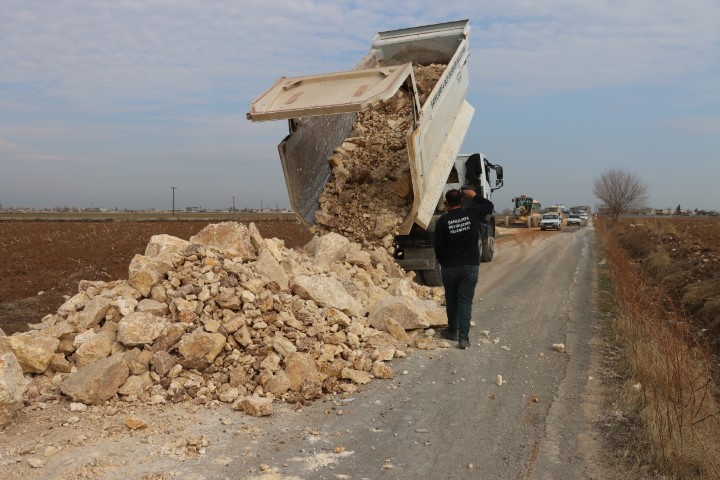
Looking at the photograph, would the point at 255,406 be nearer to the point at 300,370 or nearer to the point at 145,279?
the point at 300,370

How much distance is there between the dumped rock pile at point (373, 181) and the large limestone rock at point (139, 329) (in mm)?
4349

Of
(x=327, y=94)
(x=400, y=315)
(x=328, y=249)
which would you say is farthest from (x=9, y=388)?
(x=327, y=94)

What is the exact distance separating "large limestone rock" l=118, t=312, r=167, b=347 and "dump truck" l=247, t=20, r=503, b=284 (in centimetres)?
336

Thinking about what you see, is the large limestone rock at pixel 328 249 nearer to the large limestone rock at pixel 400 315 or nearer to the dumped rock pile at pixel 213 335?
the dumped rock pile at pixel 213 335

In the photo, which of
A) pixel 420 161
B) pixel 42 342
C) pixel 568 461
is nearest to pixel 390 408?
pixel 568 461

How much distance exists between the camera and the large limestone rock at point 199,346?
4742 millimetres

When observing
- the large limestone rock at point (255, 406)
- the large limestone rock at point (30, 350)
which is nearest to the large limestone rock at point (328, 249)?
the large limestone rock at point (255, 406)

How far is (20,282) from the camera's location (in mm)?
11883

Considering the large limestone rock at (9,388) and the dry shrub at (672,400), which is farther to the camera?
the large limestone rock at (9,388)

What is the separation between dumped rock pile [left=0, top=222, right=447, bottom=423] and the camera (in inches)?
177

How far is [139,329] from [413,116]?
500 cm

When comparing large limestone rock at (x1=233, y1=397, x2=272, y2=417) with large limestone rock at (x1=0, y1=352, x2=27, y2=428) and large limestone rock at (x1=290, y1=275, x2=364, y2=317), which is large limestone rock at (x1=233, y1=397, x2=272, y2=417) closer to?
large limestone rock at (x1=0, y1=352, x2=27, y2=428)

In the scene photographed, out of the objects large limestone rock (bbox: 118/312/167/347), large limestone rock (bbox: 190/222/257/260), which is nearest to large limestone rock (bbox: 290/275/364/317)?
large limestone rock (bbox: 190/222/257/260)

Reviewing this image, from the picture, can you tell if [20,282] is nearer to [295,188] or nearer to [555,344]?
[295,188]
